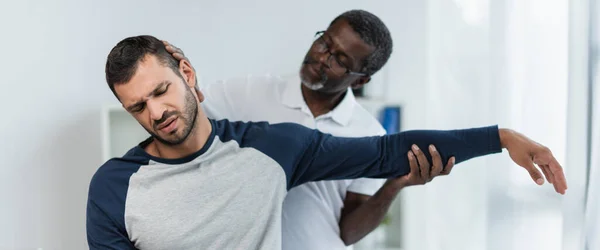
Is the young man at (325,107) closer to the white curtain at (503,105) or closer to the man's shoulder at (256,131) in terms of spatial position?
the man's shoulder at (256,131)

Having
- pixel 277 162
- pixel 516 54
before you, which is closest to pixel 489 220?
pixel 516 54

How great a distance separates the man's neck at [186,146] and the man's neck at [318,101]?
0.43 metres

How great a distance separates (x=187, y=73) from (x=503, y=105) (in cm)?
103

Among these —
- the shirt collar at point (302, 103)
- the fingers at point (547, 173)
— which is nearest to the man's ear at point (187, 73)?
the shirt collar at point (302, 103)

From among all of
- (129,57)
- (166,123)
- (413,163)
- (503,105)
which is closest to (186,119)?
(166,123)

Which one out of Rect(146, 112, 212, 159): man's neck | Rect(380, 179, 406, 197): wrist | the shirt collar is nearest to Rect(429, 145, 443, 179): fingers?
Rect(380, 179, 406, 197): wrist

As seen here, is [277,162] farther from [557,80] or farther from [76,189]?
[76,189]

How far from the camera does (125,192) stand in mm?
1405

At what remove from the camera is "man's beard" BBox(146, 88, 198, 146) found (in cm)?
141

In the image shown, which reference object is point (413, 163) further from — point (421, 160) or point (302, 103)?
point (302, 103)

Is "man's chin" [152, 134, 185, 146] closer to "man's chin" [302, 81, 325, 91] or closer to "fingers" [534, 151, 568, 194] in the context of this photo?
"man's chin" [302, 81, 325, 91]

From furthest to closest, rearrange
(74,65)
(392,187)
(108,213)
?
(74,65), (392,187), (108,213)

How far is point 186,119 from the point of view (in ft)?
4.71

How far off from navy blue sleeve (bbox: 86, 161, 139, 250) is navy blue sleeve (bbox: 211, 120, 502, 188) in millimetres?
257
